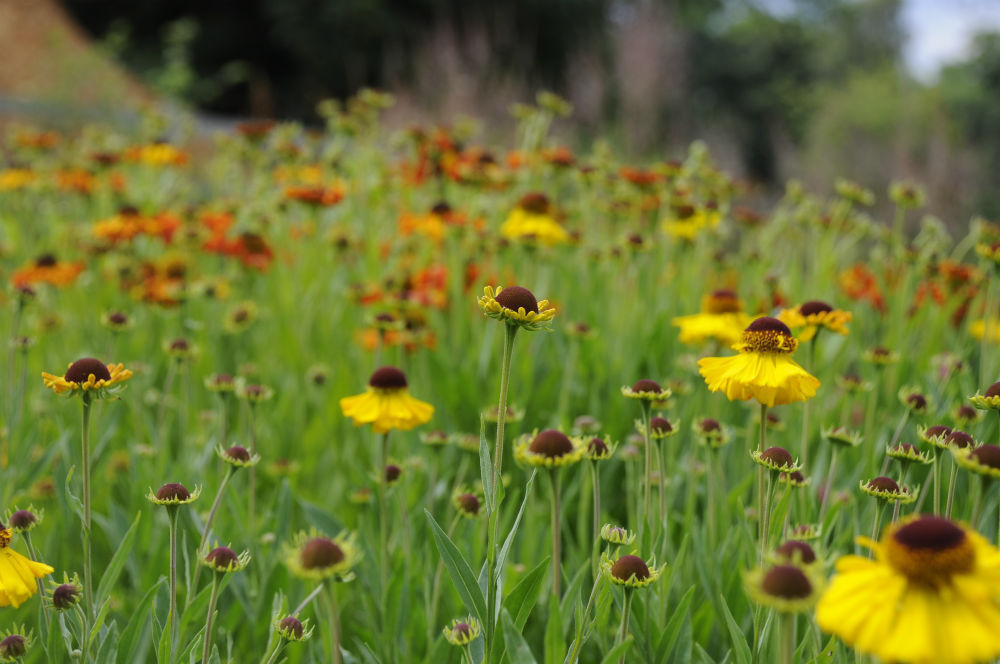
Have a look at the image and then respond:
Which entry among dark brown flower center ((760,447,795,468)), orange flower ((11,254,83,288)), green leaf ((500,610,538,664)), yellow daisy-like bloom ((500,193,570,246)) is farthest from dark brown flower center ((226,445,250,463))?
orange flower ((11,254,83,288))

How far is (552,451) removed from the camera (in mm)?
967

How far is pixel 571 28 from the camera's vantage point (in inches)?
647

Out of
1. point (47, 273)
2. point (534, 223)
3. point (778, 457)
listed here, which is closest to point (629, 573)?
point (778, 457)

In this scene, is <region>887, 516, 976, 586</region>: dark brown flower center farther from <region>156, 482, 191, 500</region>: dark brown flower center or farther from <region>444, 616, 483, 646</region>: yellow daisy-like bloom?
<region>156, 482, 191, 500</region>: dark brown flower center

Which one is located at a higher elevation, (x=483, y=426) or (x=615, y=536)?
(x=483, y=426)

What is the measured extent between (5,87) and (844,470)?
49.1 ft

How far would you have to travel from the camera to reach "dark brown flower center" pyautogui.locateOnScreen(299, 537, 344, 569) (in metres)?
0.74

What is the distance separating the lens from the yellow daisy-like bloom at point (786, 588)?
2.02 ft

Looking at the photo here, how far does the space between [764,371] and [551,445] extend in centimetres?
30

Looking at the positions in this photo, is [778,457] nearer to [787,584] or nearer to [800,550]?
[800,550]

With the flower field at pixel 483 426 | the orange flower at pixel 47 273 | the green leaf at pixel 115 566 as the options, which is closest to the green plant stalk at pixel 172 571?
the flower field at pixel 483 426

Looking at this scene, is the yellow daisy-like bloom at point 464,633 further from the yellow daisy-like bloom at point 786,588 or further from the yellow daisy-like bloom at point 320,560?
the yellow daisy-like bloom at point 786,588

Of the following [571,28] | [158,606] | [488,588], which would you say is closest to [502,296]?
[488,588]

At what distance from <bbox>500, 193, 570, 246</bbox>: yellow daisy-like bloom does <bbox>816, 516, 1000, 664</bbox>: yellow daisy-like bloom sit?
60.1 inches
